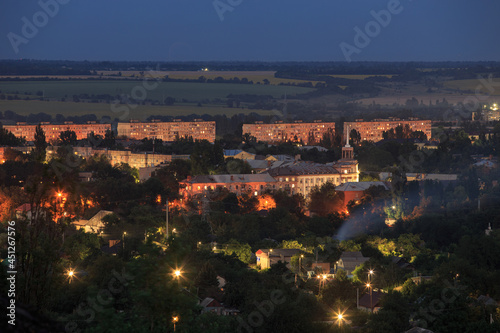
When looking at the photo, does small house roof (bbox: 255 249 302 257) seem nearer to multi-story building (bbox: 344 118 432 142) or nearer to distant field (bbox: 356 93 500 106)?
multi-story building (bbox: 344 118 432 142)

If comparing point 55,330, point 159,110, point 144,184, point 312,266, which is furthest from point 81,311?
point 159,110

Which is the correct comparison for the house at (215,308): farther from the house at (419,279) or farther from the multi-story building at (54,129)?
the multi-story building at (54,129)

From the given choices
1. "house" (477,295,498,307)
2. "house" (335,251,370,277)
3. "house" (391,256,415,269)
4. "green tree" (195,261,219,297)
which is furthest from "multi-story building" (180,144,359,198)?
"house" (477,295,498,307)

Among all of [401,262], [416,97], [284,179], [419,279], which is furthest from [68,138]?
[416,97]

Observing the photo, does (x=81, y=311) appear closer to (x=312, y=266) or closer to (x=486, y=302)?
(x=486, y=302)

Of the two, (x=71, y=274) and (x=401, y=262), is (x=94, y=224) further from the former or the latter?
(x=71, y=274)

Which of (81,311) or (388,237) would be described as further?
(388,237)
